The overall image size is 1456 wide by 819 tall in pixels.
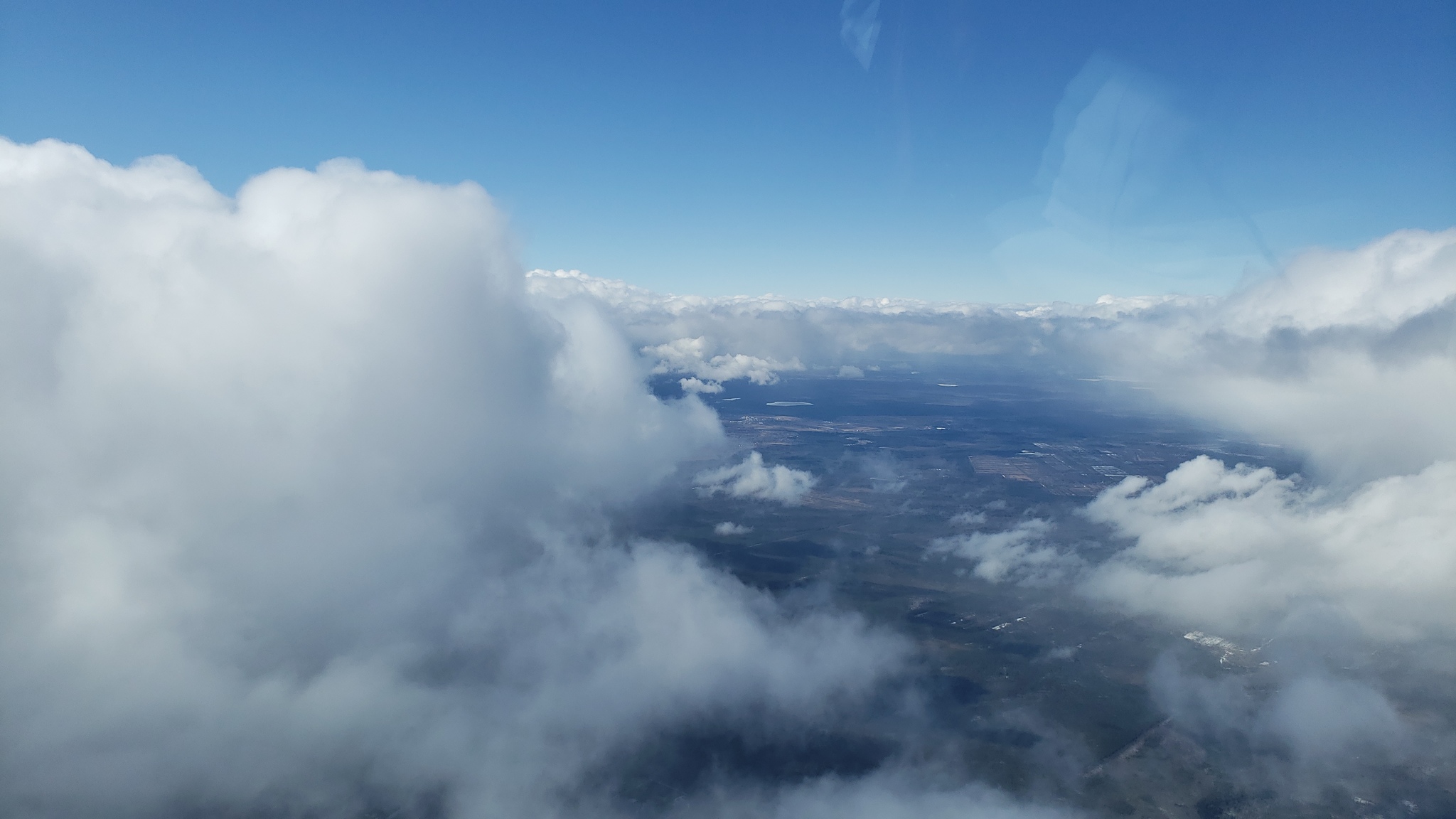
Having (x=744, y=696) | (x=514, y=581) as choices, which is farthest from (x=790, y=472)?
(x=744, y=696)

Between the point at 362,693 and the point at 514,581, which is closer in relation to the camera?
the point at 362,693

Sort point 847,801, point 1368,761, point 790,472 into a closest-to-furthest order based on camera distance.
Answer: point 847,801
point 1368,761
point 790,472

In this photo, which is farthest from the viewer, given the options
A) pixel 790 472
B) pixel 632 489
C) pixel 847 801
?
pixel 790 472

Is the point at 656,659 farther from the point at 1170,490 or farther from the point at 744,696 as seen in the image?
the point at 1170,490

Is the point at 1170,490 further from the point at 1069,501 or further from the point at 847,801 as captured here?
the point at 847,801

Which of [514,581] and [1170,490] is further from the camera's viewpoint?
[1170,490]

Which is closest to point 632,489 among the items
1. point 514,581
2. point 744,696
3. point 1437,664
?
point 514,581

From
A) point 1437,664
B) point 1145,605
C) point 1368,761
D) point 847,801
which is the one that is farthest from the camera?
point 1145,605

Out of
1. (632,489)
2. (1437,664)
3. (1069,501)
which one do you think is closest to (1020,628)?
(1437,664)

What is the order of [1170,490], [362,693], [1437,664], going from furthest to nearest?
[1170,490]
[1437,664]
[362,693]
